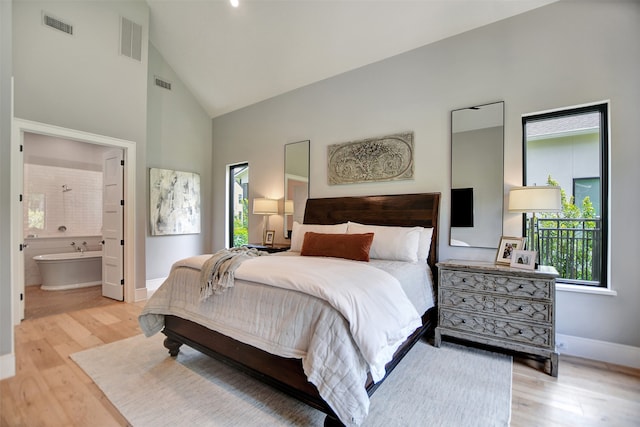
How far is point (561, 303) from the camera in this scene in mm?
2670

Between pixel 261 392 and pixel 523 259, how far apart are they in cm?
241

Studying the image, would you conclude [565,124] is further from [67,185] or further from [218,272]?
[67,185]

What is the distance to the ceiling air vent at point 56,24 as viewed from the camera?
341 cm

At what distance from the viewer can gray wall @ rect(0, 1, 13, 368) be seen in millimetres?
2131

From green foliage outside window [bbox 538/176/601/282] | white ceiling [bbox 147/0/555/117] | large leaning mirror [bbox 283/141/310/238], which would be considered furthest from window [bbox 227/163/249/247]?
green foliage outside window [bbox 538/176/601/282]

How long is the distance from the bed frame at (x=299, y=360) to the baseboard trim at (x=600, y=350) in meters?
1.12

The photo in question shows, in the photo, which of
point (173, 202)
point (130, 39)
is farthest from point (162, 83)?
point (173, 202)

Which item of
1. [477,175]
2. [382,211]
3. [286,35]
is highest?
[286,35]

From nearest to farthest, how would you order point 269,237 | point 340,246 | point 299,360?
point 299,360
point 340,246
point 269,237

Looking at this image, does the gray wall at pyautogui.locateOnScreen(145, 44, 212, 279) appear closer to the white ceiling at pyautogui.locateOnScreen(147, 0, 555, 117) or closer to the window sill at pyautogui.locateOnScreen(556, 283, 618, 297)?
the white ceiling at pyautogui.locateOnScreen(147, 0, 555, 117)

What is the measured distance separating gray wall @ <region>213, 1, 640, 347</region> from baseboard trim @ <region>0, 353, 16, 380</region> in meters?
3.46

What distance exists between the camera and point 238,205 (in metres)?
5.67

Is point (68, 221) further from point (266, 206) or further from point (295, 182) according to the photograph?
point (295, 182)

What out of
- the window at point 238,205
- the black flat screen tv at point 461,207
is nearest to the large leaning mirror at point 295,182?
the window at point 238,205
